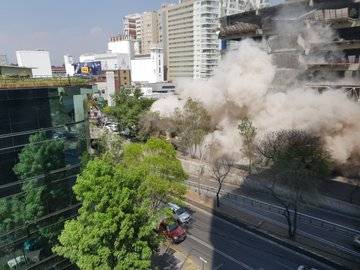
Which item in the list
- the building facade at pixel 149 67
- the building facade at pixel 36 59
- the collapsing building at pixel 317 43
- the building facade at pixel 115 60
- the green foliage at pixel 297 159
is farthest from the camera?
the building facade at pixel 115 60

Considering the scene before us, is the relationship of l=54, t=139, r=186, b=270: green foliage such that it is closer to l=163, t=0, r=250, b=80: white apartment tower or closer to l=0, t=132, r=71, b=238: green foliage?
l=0, t=132, r=71, b=238: green foliage

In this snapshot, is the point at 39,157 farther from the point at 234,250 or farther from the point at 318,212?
the point at 318,212

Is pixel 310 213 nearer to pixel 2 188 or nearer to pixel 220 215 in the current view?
pixel 220 215

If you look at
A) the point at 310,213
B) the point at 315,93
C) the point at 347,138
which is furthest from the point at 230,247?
the point at 315,93

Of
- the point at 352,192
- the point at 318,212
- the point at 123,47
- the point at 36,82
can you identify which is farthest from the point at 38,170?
the point at 123,47

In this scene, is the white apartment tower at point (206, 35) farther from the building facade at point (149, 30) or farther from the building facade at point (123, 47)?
the building facade at point (123, 47)

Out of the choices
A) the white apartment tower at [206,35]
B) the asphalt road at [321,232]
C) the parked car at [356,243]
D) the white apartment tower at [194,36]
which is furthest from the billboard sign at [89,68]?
the parked car at [356,243]
